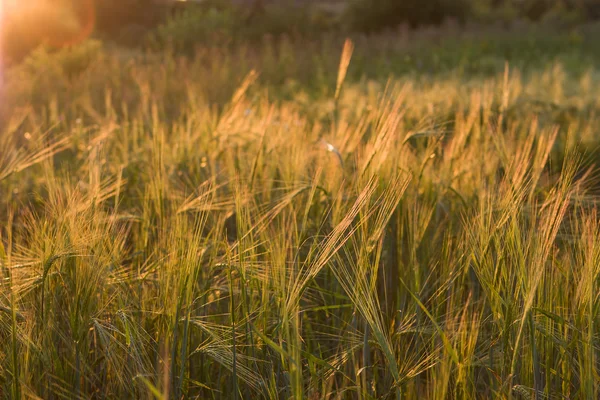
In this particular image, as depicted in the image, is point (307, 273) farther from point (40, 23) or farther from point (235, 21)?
point (40, 23)

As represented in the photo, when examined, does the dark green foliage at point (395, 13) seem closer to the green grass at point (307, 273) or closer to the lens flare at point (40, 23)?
the lens flare at point (40, 23)

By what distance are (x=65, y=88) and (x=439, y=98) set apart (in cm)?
390

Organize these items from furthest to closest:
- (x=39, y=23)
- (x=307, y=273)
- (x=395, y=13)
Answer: (x=395, y=13) < (x=39, y=23) < (x=307, y=273)

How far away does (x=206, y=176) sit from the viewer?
2.26 meters

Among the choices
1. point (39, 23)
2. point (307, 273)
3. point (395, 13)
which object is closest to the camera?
point (307, 273)

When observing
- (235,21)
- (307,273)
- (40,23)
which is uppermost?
(307,273)

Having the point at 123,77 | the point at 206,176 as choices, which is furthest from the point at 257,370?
the point at 123,77

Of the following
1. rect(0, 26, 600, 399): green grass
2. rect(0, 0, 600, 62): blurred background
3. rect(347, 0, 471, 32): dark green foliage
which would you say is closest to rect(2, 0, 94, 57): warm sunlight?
rect(0, 0, 600, 62): blurred background

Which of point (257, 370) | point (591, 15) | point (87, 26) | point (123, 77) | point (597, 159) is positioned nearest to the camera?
point (257, 370)

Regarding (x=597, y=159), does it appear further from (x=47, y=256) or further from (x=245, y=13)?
(x=245, y=13)

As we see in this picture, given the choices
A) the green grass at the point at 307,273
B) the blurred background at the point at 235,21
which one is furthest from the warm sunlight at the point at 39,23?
the green grass at the point at 307,273

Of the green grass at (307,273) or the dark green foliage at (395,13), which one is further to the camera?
the dark green foliage at (395,13)

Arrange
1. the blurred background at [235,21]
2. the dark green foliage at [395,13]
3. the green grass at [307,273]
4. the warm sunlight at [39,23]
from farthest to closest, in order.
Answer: the dark green foliage at [395,13]
the warm sunlight at [39,23]
the blurred background at [235,21]
the green grass at [307,273]

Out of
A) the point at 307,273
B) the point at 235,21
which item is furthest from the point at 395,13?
the point at 307,273
